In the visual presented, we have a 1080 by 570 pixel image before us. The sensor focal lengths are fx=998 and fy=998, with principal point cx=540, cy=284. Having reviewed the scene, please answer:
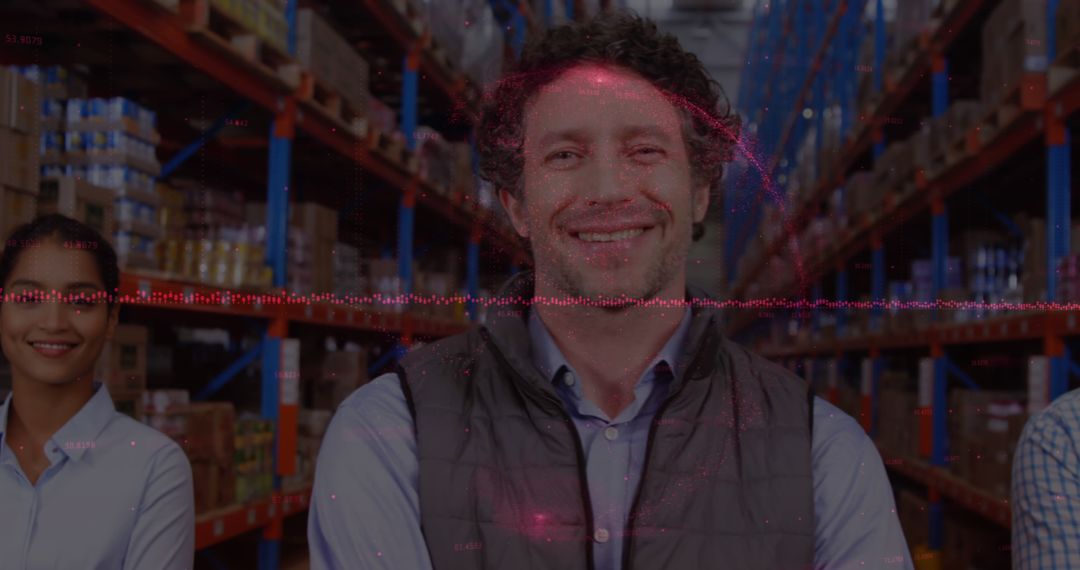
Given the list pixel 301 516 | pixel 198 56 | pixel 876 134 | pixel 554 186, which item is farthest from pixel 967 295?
pixel 554 186

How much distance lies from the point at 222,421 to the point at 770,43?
43.5 ft

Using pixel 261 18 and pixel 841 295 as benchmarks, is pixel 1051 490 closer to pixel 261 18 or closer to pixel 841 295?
pixel 261 18

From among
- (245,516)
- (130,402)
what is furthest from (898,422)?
(130,402)

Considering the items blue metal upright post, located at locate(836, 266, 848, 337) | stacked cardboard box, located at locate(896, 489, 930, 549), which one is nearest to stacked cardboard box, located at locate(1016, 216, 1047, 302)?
stacked cardboard box, located at locate(896, 489, 930, 549)

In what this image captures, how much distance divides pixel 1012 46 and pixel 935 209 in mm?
1359

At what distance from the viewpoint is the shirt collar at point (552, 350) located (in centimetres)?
149

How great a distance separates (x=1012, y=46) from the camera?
3785 millimetres

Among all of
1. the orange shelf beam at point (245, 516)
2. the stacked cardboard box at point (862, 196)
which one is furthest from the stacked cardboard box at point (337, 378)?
the stacked cardboard box at point (862, 196)

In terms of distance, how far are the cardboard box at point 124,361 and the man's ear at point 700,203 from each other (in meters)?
1.75

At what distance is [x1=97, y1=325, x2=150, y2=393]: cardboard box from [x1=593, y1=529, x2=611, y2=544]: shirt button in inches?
70.4

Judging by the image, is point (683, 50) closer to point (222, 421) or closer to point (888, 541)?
point (888, 541)

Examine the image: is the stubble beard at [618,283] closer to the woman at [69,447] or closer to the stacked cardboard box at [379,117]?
the woman at [69,447]

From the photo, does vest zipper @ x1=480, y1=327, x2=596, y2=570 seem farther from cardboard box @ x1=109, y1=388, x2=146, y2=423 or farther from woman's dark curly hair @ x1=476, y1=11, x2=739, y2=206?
cardboard box @ x1=109, y1=388, x2=146, y2=423

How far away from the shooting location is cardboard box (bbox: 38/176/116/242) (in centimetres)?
245
